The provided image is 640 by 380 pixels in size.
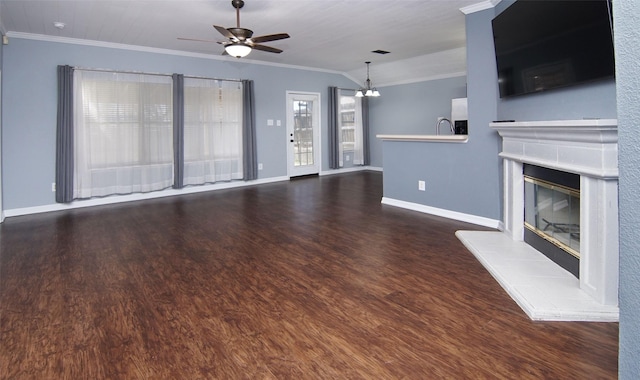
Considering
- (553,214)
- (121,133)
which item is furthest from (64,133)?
(553,214)

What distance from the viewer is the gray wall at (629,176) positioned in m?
0.65

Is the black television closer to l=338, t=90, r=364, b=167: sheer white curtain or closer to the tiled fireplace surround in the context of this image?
the tiled fireplace surround

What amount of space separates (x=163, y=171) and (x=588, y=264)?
610 centimetres

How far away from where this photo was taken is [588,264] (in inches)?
91.8

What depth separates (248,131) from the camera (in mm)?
7535

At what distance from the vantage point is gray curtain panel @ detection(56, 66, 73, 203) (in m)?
5.49

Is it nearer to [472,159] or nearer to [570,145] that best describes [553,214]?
[570,145]

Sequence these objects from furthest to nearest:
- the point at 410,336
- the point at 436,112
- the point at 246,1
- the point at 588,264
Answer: the point at 436,112
the point at 246,1
the point at 588,264
the point at 410,336

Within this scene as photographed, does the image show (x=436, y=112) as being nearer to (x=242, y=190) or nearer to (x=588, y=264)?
(x=242, y=190)

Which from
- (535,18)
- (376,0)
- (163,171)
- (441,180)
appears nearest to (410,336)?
(535,18)

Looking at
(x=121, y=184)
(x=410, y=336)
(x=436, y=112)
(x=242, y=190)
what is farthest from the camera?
(x=436, y=112)

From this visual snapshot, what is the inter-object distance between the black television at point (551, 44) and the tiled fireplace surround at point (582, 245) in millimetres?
411

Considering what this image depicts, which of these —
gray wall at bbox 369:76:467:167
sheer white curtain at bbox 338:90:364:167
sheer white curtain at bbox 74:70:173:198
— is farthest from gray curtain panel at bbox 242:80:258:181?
gray wall at bbox 369:76:467:167

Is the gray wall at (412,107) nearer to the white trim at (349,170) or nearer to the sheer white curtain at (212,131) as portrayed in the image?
the white trim at (349,170)
